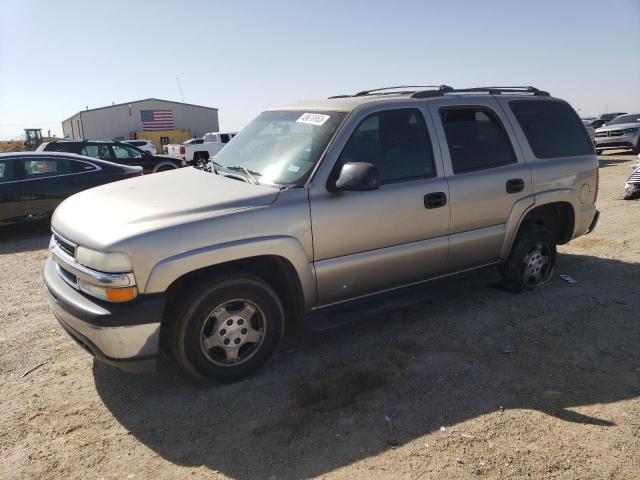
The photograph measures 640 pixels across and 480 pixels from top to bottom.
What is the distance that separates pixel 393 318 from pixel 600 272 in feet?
9.17

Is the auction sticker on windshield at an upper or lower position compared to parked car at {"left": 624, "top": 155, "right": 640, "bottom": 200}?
upper

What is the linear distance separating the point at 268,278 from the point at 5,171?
6.86m

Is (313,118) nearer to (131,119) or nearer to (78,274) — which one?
(78,274)

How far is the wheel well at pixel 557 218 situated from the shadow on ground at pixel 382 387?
3.03 feet

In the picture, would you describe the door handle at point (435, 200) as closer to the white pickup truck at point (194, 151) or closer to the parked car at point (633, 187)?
the parked car at point (633, 187)

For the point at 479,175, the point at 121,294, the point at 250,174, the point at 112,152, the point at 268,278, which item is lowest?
the point at 268,278

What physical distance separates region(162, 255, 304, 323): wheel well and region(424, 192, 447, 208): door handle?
128 cm

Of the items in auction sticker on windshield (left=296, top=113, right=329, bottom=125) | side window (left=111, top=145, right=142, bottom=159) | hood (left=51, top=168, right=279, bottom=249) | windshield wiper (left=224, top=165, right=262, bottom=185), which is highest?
side window (left=111, top=145, right=142, bottom=159)

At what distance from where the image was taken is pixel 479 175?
4.39 metres

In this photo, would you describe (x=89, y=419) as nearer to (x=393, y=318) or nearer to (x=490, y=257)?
(x=393, y=318)

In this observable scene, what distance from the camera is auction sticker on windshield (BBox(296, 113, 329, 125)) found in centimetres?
392

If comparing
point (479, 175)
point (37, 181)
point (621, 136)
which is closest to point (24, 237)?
point (37, 181)

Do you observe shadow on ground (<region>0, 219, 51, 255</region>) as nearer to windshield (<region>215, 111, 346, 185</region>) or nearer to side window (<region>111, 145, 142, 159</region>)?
side window (<region>111, 145, 142, 159</region>)

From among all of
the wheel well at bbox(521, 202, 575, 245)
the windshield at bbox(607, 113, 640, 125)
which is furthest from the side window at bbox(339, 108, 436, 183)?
the windshield at bbox(607, 113, 640, 125)
